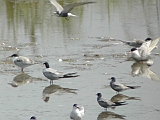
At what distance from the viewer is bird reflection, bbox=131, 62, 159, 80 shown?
13.4 meters

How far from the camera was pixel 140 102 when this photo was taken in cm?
1127

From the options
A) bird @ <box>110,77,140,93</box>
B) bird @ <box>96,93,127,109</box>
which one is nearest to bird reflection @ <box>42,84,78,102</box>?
bird @ <box>110,77,140,93</box>

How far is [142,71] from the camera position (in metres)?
14.0

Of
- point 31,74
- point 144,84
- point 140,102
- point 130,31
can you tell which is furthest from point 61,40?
point 140,102

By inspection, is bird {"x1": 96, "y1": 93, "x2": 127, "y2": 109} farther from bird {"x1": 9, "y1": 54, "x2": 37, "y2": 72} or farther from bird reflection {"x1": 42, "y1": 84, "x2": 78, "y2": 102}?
bird {"x1": 9, "y1": 54, "x2": 37, "y2": 72}

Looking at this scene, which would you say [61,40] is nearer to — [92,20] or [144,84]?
[92,20]

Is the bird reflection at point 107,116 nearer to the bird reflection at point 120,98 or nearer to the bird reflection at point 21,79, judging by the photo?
the bird reflection at point 120,98

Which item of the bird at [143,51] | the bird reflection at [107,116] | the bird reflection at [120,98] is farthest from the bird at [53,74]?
the bird at [143,51]

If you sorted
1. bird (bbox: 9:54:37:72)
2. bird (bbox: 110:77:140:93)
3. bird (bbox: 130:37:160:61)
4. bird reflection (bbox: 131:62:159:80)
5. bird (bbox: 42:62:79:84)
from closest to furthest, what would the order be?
1. bird (bbox: 110:77:140:93)
2. bird (bbox: 42:62:79:84)
3. bird reflection (bbox: 131:62:159:80)
4. bird (bbox: 9:54:37:72)
5. bird (bbox: 130:37:160:61)

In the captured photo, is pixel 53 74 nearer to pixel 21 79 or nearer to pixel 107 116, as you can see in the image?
pixel 21 79

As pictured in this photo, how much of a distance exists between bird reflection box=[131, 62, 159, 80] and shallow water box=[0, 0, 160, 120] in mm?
21

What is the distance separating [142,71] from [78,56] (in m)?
1.88

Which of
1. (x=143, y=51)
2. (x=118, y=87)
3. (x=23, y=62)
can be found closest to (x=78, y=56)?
(x=143, y=51)

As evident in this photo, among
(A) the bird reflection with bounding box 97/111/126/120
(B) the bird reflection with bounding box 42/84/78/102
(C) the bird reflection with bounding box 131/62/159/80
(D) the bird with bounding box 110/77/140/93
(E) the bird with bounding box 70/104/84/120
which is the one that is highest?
(C) the bird reflection with bounding box 131/62/159/80
